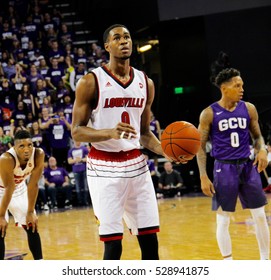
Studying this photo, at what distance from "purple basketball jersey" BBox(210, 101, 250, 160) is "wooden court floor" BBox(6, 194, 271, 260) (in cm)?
125

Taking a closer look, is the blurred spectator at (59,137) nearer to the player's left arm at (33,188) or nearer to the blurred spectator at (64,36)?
the blurred spectator at (64,36)

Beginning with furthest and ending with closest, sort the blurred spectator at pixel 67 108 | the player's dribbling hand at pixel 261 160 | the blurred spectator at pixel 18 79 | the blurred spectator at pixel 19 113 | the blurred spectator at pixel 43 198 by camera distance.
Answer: the blurred spectator at pixel 18 79 → the blurred spectator at pixel 67 108 → the blurred spectator at pixel 19 113 → the blurred spectator at pixel 43 198 → the player's dribbling hand at pixel 261 160

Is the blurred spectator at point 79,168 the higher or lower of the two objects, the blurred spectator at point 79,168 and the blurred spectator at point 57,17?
the lower


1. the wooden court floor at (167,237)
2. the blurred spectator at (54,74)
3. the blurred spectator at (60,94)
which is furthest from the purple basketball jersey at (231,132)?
the blurred spectator at (54,74)

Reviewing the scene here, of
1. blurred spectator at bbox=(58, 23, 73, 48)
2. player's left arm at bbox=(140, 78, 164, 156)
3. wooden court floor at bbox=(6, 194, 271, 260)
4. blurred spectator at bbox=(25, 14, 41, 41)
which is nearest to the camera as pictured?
player's left arm at bbox=(140, 78, 164, 156)

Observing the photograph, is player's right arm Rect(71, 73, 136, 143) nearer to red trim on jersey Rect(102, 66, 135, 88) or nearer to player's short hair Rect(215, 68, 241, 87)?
red trim on jersey Rect(102, 66, 135, 88)

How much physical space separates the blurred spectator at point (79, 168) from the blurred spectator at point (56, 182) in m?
0.25

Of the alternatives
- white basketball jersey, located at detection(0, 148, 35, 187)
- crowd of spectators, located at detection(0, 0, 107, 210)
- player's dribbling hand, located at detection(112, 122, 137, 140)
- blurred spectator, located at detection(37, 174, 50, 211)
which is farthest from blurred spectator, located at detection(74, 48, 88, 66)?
player's dribbling hand, located at detection(112, 122, 137, 140)

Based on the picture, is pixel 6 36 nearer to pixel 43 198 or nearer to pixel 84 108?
pixel 43 198

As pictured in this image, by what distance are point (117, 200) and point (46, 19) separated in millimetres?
14441

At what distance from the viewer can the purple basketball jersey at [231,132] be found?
5.52 m

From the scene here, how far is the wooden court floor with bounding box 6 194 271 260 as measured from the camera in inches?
263

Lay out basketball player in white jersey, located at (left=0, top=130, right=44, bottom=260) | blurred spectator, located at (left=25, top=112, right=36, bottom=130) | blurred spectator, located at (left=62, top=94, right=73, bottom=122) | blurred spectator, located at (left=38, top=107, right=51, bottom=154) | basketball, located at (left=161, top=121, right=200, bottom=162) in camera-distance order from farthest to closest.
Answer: blurred spectator, located at (left=62, top=94, right=73, bottom=122), blurred spectator, located at (left=25, top=112, right=36, bottom=130), blurred spectator, located at (left=38, top=107, right=51, bottom=154), basketball player in white jersey, located at (left=0, top=130, right=44, bottom=260), basketball, located at (left=161, top=121, right=200, bottom=162)
